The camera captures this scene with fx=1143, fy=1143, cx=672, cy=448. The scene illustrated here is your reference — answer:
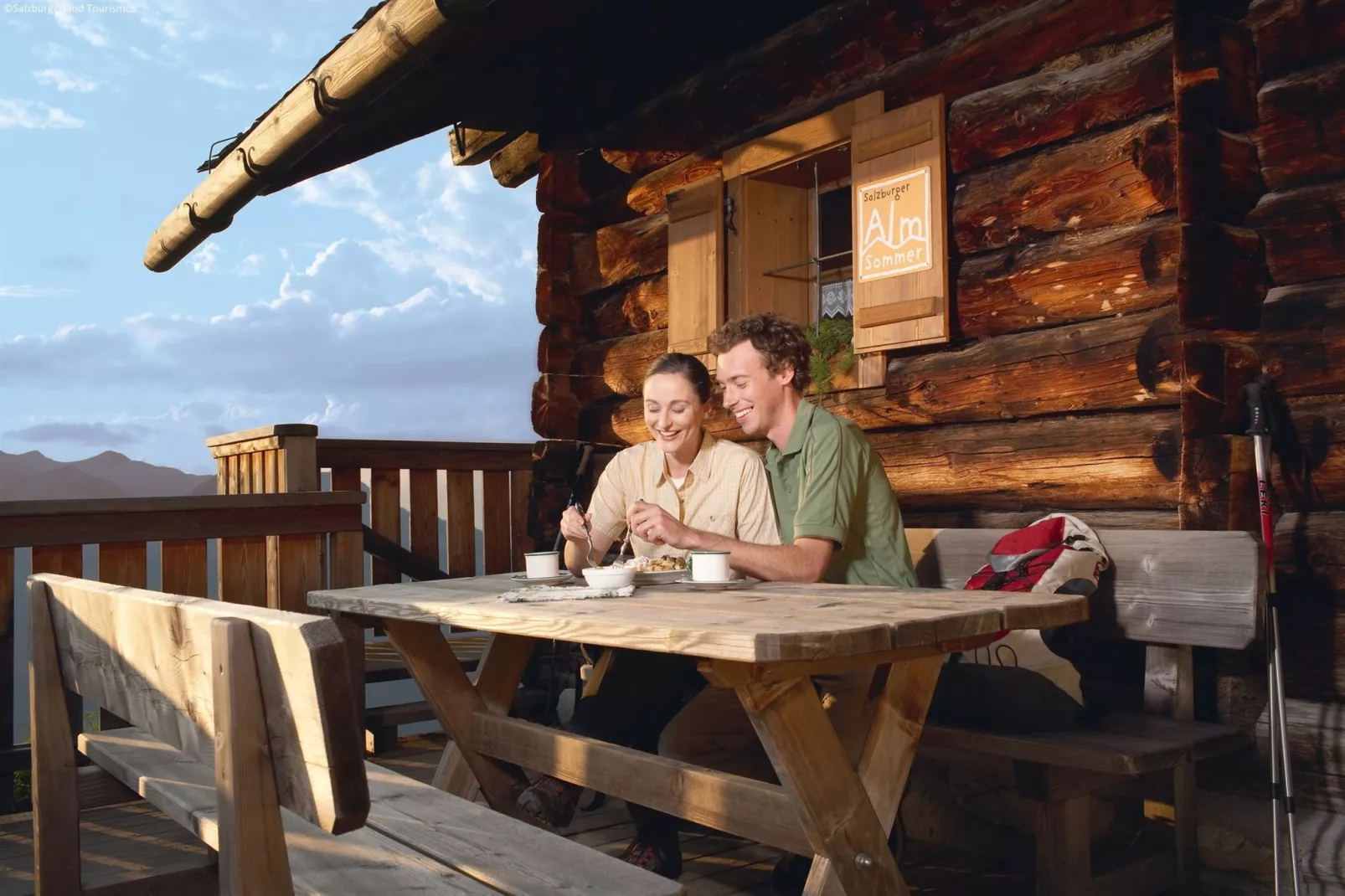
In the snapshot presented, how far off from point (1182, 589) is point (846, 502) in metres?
1.04

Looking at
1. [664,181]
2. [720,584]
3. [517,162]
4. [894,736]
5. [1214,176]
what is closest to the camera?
[894,736]

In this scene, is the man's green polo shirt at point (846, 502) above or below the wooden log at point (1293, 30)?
below

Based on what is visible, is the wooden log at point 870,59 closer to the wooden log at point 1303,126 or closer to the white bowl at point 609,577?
the wooden log at point 1303,126

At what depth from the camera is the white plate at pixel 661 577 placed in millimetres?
3107

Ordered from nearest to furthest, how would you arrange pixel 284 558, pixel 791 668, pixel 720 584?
pixel 791 668 → pixel 720 584 → pixel 284 558

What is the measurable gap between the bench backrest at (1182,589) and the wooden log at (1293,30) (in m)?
1.70

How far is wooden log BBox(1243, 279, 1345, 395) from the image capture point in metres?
3.69

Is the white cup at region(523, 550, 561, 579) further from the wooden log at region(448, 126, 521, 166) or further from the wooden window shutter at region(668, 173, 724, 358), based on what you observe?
the wooden log at region(448, 126, 521, 166)

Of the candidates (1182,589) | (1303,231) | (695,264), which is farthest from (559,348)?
(1182,589)

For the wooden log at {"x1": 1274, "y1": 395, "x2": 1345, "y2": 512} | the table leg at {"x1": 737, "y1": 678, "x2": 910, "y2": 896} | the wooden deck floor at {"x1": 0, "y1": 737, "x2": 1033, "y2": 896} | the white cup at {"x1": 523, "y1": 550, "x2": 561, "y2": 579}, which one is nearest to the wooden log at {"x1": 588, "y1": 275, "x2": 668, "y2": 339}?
the wooden deck floor at {"x1": 0, "y1": 737, "x2": 1033, "y2": 896}

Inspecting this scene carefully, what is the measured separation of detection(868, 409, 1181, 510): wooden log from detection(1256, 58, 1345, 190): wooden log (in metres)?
0.88

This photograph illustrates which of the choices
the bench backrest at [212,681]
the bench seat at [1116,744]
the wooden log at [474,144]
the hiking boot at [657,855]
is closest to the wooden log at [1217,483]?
the bench seat at [1116,744]

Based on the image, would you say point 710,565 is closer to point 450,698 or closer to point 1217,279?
point 450,698

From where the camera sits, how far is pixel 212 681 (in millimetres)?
1679
